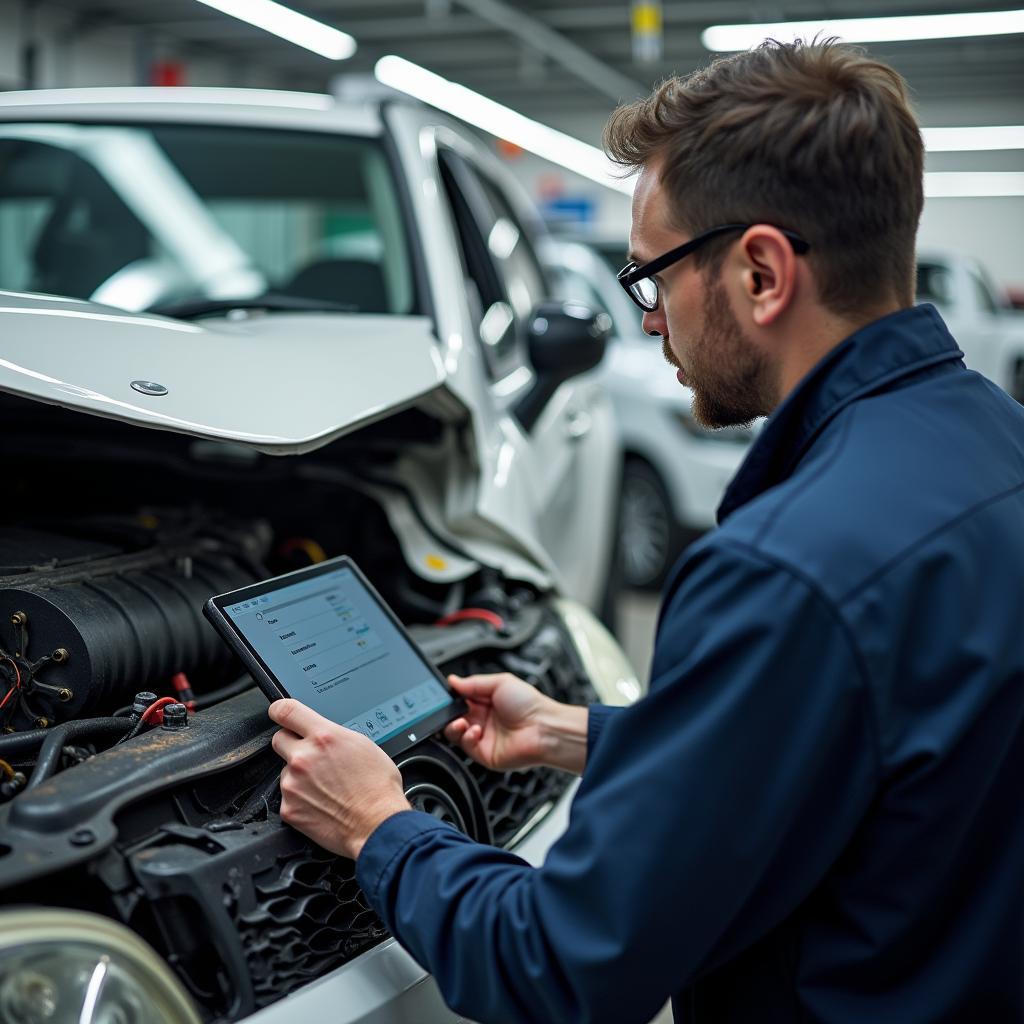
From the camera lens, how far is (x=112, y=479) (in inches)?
101

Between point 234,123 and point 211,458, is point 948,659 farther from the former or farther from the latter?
point 234,123

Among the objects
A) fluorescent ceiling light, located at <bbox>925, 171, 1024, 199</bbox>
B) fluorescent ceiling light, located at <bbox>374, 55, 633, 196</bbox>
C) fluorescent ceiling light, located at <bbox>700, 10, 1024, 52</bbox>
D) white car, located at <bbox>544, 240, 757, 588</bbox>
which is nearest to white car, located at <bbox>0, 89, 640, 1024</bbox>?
white car, located at <bbox>544, 240, 757, 588</bbox>

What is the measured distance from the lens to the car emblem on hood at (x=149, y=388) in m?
1.61

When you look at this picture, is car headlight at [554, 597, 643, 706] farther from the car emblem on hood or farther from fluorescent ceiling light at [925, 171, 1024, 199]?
fluorescent ceiling light at [925, 171, 1024, 199]

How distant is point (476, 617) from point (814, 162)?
117 cm

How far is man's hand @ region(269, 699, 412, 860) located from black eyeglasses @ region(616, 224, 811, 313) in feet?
2.03

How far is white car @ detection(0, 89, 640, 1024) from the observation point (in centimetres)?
123

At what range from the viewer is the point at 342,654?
64.2 inches

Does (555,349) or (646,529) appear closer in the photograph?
(555,349)

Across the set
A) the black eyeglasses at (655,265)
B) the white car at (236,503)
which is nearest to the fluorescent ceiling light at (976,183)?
the white car at (236,503)

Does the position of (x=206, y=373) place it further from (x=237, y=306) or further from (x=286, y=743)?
(x=237, y=306)

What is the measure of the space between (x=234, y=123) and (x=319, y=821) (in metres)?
2.03

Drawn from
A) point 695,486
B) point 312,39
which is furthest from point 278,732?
point 312,39

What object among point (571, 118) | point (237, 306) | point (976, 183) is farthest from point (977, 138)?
point (237, 306)
